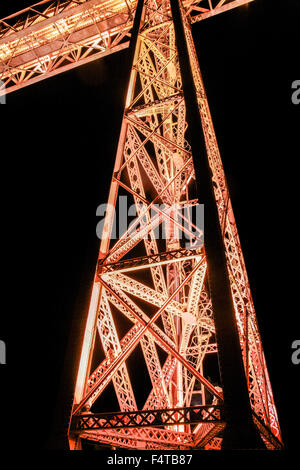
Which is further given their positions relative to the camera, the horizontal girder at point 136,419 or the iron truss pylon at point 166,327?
the iron truss pylon at point 166,327

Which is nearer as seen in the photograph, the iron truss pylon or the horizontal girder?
the horizontal girder

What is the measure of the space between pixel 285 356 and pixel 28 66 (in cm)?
1292

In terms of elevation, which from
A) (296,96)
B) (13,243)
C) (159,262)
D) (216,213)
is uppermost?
(296,96)

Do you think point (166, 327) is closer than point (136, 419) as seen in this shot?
No

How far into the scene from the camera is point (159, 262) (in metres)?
3.67

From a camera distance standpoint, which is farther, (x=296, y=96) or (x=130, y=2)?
(x=296, y=96)

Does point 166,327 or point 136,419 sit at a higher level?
point 166,327

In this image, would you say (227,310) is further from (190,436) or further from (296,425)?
(296,425)

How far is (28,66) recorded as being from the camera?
1155cm

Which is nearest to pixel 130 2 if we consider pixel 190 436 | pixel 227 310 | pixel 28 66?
pixel 28 66
